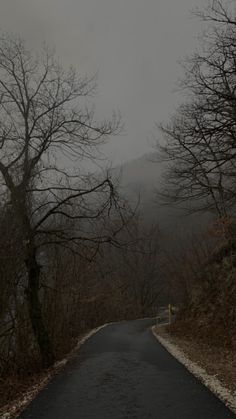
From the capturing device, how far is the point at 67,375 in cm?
1248

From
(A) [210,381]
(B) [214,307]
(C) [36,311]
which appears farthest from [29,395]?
(B) [214,307]

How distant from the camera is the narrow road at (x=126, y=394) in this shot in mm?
7809

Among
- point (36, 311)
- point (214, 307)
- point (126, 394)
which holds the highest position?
point (214, 307)

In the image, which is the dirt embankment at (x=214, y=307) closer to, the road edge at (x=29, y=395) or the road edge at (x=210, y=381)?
the road edge at (x=210, y=381)

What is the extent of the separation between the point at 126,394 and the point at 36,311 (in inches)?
208

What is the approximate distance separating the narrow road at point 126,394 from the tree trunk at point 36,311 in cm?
87

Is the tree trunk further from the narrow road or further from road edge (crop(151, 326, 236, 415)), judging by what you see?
road edge (crop(151, 326, 236, 415))

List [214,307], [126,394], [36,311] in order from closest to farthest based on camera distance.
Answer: [126,394] → [36,311] → [214,307]

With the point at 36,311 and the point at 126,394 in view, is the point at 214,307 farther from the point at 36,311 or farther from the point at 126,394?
the point at 126,394

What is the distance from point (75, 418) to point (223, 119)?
383 inches

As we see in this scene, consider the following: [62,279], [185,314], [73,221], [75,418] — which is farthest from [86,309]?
[75,418]

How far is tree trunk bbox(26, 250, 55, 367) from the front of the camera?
45.3 feet

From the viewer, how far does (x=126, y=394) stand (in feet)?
31.4

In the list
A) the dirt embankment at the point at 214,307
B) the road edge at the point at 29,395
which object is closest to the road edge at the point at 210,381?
the dirt embankment at the point at 214,307
